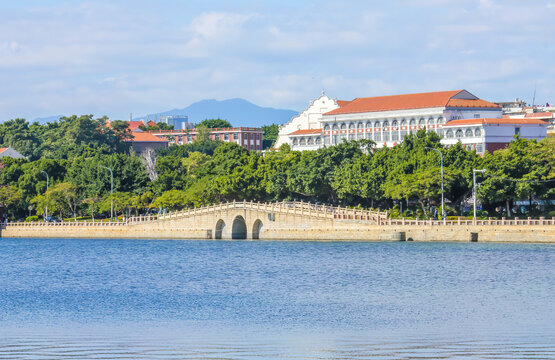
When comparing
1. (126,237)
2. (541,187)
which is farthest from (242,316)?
(126,237)

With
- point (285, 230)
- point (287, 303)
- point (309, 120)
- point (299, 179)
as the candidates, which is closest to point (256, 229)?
point (285, 230)

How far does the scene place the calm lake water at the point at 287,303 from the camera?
30.7 m

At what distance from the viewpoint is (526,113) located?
148750 millimetres

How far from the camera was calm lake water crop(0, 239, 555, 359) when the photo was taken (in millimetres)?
30734

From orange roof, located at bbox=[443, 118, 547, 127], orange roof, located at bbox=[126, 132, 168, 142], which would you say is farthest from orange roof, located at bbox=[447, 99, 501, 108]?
orange roof, located at bbox=[126, 132, 168, 142]

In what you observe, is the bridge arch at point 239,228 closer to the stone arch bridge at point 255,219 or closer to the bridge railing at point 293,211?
the stone arch bridge at point 255,219

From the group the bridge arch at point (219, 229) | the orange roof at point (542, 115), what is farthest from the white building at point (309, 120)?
the bridge arch at point (219, 229)

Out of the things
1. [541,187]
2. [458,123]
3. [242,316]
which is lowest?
[242,316]

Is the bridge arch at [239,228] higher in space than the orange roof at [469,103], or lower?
lower

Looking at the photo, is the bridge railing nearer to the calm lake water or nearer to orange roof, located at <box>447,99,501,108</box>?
the calm lake water

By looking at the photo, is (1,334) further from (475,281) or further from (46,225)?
(46,225)

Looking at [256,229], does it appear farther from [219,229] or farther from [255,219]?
[219,229]

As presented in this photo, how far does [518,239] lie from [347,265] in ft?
Result: 47.8

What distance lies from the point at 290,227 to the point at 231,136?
290ft
